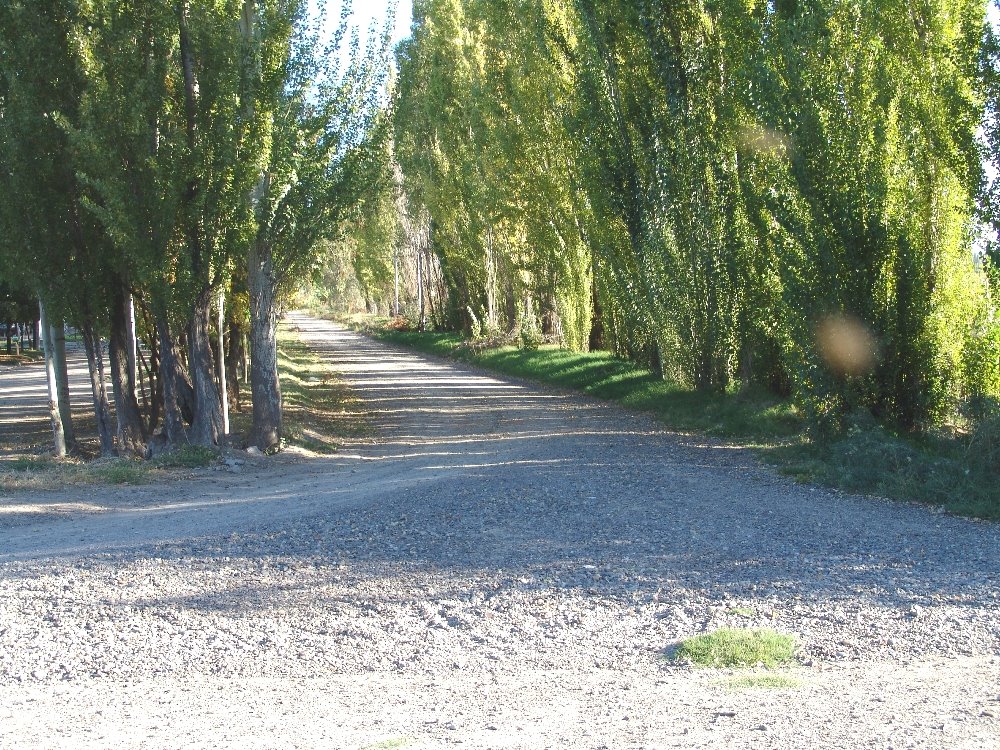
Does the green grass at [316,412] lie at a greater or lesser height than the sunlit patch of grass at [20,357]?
lesser

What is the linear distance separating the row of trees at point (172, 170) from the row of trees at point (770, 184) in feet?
19.7

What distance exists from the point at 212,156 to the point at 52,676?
10.1 metres

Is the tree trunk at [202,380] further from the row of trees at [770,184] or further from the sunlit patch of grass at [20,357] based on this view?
the sunlit patch of grass at [20,357]

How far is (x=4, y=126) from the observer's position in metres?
14.6

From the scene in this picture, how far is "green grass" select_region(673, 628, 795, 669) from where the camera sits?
558 centimetres

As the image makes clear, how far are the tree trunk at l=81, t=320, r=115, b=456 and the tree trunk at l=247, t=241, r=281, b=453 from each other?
245 cm

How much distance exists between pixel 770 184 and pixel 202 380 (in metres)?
9.09

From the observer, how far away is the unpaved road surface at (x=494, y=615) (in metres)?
4.76

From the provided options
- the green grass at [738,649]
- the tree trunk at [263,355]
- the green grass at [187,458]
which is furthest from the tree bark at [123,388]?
the green grass at [738,649]

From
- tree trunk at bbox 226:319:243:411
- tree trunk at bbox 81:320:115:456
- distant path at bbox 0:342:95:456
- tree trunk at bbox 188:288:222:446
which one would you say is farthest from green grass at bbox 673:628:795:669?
tree trunk at bbox 226:319:243:411

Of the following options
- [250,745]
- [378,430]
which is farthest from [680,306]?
[250,745]

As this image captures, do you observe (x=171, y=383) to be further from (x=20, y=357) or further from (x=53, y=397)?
(x=20, y=357)

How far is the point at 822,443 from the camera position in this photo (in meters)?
13.4

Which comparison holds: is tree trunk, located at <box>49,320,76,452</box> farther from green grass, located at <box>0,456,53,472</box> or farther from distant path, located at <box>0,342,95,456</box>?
green grass, located at <box>0,456,53,472</box>
